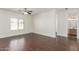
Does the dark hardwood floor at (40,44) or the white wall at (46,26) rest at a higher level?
the white wall at (46,26)

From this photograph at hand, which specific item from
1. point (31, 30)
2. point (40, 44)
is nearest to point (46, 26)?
point (40, 44)

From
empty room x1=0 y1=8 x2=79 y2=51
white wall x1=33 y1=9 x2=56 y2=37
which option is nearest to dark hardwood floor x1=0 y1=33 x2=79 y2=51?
empty room x1=0 y1=8 x2=79 y2=51

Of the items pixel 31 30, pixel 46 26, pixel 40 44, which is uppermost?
pixel 46 26

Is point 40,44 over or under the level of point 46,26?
under

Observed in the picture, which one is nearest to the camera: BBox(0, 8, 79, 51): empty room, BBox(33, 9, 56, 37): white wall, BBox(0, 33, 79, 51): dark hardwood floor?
BBox(0, 8, 79, 51): empty room

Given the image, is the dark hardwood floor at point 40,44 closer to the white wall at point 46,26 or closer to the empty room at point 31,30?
the empty room at point 31,30

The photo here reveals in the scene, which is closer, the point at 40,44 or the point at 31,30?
the point at 31,30

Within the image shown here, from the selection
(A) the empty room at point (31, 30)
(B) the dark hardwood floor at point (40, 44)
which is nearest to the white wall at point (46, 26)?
(A) the empty room at point (31, 30)

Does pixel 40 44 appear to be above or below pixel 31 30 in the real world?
below

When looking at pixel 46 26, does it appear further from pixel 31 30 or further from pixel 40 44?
pixel 31 30

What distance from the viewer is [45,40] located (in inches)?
148

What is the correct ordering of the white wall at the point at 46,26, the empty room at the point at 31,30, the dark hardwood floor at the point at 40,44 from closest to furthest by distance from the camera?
the empty room at the point at 31,30 → the dark hardwood floor at the point at 40,44 → the white wall at the point at 46,26

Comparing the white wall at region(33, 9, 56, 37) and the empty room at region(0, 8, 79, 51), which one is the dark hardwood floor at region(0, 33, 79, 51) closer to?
the empty room at region(0, 8, 79, 51)
